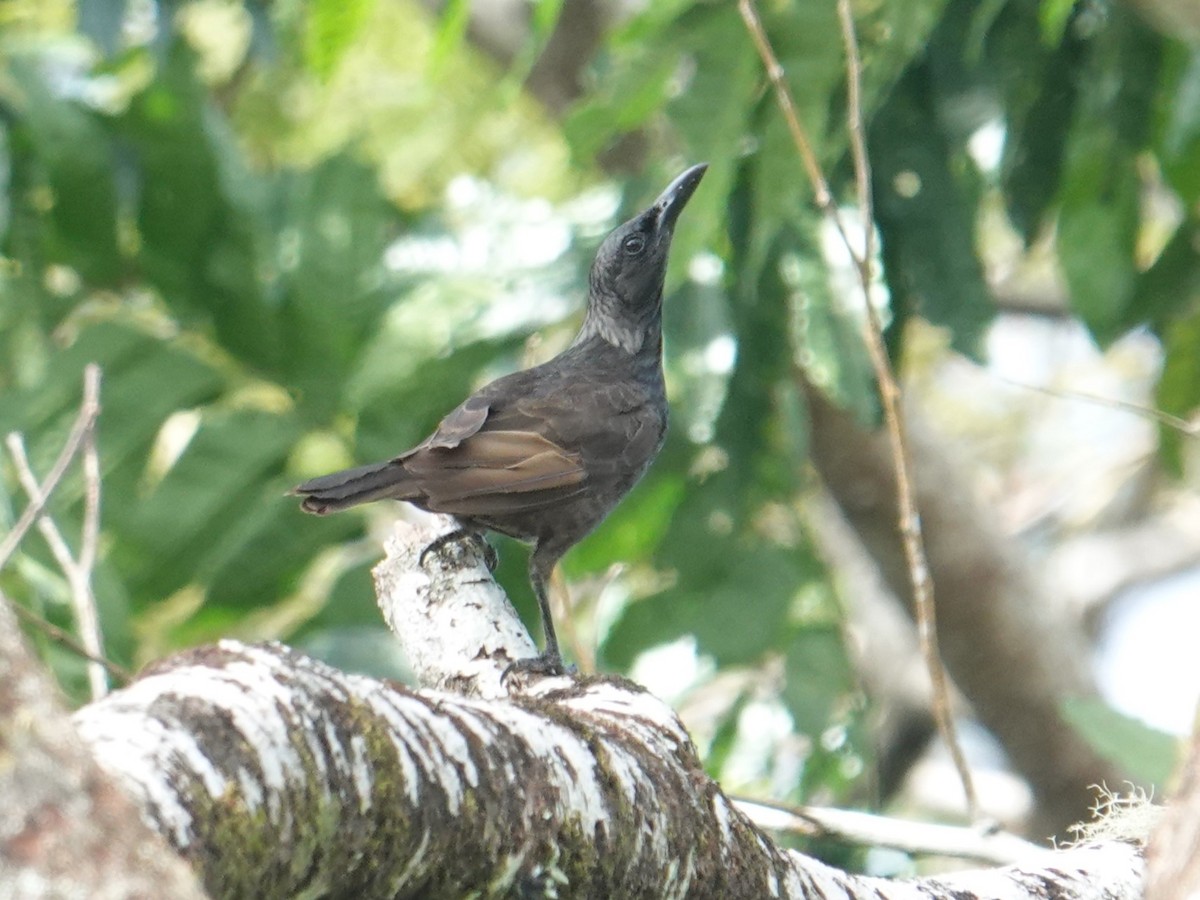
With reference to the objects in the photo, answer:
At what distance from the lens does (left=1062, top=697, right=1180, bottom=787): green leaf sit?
363 centimetres

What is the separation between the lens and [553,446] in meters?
3.77

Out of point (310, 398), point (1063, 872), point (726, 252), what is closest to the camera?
point (1063, 872)

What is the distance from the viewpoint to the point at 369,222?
5.29 metres

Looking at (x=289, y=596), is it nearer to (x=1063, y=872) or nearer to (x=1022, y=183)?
(x=1022, y=183)

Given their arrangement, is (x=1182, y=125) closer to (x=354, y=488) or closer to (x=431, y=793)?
(x=354, y=488)

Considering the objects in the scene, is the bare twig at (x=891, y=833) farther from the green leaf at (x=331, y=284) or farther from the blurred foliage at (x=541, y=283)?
the green leaf at (x=331, y=284)

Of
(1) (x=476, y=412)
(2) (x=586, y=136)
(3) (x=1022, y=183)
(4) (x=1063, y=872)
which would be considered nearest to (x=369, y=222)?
(2) (x=586, y=136)

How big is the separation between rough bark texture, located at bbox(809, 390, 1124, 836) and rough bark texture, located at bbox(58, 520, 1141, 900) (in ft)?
12.2

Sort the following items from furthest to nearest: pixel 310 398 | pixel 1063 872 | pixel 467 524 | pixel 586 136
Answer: pixel 310 398 → pixel 586 136 → pixel 467 524 → pixel 1063 872

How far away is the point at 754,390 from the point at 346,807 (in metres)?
3.31

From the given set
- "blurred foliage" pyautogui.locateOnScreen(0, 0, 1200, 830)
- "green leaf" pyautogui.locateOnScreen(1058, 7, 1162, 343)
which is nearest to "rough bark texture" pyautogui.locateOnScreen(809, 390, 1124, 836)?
"blurred foliage" pyautogui.locateOnScreen(0, 0, 1200, 830)

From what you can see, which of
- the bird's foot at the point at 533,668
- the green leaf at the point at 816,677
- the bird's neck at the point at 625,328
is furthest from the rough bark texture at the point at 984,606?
the bird's foot at the point at 533,668

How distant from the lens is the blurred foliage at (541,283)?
440cm

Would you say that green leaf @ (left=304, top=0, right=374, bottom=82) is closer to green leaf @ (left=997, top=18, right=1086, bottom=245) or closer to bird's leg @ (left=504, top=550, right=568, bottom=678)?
bird's leg @ (left=504, top=550, right=568, bottom=678)
